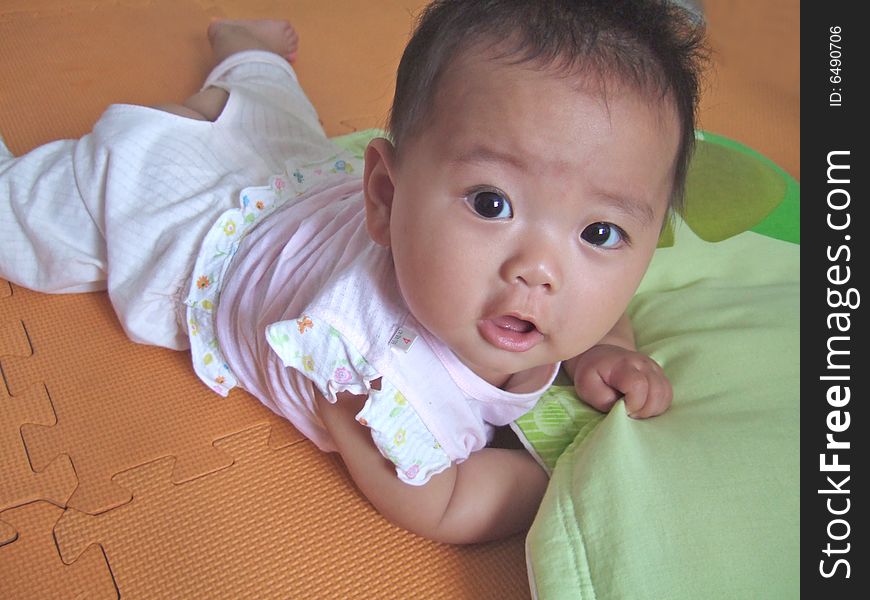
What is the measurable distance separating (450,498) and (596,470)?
0.50 ft

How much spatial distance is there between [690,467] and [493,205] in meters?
0.34

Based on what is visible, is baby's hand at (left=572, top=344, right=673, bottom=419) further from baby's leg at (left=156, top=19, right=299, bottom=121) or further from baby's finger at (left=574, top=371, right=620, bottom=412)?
baby's leg at (left=156, top=19, right=299, bottom=121)

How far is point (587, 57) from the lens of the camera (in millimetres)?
655

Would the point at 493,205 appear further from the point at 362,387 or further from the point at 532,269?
the point at 362,387

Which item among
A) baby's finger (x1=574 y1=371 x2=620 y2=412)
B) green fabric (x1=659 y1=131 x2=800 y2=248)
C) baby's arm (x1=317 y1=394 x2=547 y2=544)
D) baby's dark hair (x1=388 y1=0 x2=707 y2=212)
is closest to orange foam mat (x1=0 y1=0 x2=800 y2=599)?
baby's arm (x1=317 y1=394 x2=547 y2=544)

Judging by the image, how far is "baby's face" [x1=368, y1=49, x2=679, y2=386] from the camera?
65 centimetres

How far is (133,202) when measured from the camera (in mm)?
997

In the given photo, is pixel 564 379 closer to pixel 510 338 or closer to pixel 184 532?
pixel 510 338

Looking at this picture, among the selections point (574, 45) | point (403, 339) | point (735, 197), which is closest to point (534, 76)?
point (574, 45)

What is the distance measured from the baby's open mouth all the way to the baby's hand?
0.76ft

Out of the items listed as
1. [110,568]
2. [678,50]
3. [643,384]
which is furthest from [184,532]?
[678,50]

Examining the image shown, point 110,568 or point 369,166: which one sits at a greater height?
point 369,166

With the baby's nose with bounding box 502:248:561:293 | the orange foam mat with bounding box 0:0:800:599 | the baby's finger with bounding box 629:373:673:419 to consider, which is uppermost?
the baby's nose with bounding box 502:248:561:293

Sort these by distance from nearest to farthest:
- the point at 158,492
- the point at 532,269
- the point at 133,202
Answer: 1. the point at 532,269
2. the point at 158,492
3. the point at 133,202
